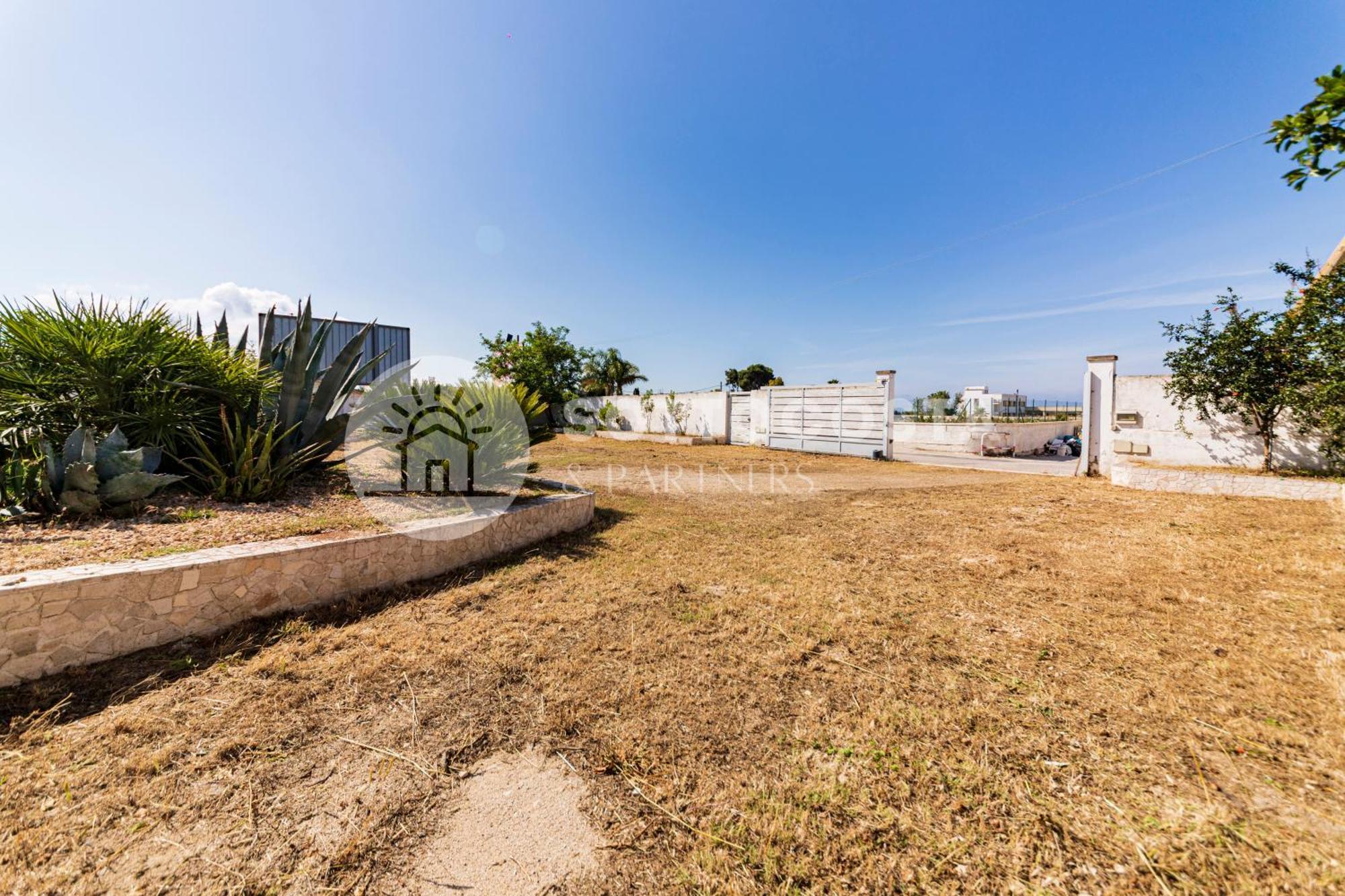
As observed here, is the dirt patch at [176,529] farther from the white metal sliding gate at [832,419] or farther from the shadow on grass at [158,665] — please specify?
the white metal sliding gate at [832,419]

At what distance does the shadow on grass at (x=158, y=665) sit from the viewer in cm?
203

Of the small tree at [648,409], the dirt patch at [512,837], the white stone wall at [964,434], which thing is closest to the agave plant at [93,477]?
the dirt patch at [512,837]

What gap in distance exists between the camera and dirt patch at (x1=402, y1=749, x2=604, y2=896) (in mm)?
1432

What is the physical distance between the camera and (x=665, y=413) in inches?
860

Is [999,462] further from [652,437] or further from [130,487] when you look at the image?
[130,487]

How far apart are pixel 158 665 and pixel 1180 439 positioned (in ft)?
46.6

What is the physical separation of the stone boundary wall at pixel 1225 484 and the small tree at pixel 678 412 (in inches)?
581

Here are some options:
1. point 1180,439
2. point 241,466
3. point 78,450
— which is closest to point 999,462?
point 1180,439

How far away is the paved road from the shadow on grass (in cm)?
1338

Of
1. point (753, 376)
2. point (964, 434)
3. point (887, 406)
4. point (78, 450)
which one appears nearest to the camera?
point (78, 450)

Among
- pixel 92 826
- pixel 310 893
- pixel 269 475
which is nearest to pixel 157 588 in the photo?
pixel 92 826

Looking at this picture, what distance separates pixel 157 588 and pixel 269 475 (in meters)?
1.86

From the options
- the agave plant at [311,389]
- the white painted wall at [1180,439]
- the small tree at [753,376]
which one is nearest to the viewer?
the agave plant at [311,389]

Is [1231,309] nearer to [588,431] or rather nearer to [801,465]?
[801,465]
